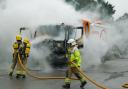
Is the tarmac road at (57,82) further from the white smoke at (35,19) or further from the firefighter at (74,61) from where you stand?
the white smoke at (35,19)

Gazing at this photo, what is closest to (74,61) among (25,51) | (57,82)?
(57,82)

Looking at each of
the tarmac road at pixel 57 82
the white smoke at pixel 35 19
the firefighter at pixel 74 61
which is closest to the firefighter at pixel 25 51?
the tarmac road at pixel 57 82

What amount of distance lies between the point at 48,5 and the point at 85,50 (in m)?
3.11

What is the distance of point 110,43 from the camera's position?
29.9 metres

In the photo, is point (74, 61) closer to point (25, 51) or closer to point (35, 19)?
point (25, 51)

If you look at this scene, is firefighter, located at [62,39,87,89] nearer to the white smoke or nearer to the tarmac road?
the tarmac road

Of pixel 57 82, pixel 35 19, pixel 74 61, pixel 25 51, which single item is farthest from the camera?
pixel 35 19

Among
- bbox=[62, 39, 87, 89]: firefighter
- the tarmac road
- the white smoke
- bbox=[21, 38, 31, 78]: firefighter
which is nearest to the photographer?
bbox=[62, 39, 87, 89]: firefighter

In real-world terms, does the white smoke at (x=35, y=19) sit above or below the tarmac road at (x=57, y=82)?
above

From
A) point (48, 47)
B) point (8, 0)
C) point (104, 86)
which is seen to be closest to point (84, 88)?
point (104, 86)

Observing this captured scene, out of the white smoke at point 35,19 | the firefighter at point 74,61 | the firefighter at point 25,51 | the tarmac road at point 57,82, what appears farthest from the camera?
the white smoke at point 35,19

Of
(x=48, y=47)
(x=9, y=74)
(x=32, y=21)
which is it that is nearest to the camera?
(x=9, y=74)

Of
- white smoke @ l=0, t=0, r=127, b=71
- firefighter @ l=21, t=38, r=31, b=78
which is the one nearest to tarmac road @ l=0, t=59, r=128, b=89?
firefighter @ l=21, t=38, r=31, b=78

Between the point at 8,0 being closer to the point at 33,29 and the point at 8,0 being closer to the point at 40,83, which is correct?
the point at 33,29
